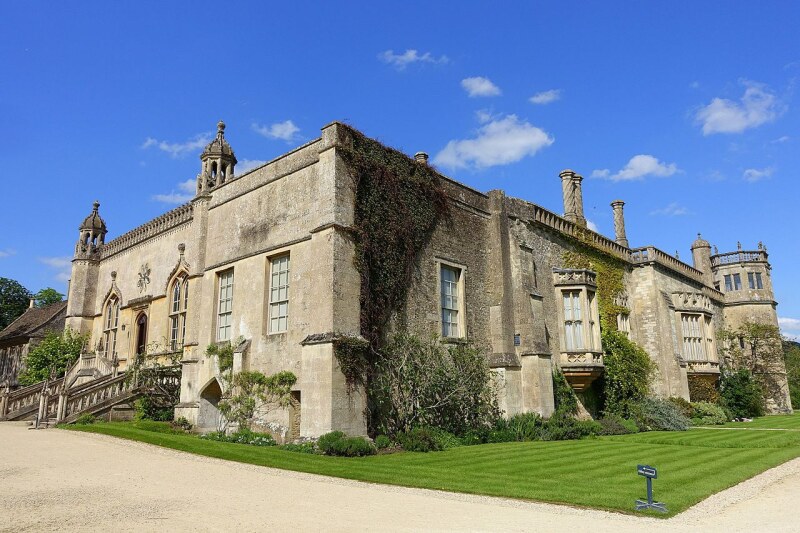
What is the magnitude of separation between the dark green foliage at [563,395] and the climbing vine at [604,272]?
4.51m

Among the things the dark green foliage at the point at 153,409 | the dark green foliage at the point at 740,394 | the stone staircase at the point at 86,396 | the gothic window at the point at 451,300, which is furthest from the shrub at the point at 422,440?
the dark green foliage at the point at 740,394

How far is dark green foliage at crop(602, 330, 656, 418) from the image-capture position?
2252 centimetres

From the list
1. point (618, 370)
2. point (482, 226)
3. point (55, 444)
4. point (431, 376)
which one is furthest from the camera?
point (618, 370)

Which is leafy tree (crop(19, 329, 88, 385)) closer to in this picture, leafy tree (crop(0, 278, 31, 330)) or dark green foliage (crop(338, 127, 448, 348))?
dark green foliage (crop(338, 127, 448, 348))

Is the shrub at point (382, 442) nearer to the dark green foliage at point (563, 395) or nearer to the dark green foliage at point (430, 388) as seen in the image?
the dark green foliage at point (430, 388)

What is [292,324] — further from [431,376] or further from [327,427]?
[431,376]

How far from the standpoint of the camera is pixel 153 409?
62.5 feet

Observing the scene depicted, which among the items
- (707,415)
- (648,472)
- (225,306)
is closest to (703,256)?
(707,415)

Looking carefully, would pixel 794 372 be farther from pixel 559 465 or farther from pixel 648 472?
pixel 648 472

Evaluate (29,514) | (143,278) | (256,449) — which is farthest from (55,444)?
(143,278)

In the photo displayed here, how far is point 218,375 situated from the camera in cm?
1697

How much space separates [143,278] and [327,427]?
49.7ft

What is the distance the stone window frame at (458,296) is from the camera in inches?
687

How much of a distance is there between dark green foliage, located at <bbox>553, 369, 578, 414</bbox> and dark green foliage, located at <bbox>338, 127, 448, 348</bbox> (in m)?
7.46
